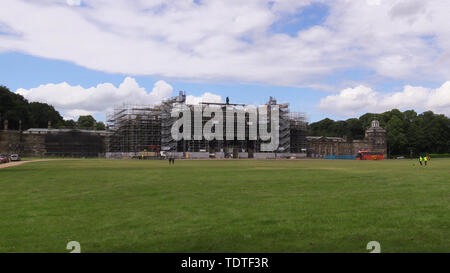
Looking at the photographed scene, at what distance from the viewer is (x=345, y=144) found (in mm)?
133500

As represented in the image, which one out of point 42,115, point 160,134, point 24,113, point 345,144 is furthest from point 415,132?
point 42,115

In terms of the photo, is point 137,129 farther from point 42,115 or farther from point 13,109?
point 42,115

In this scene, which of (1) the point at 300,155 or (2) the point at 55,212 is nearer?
(2) the point at 55,212

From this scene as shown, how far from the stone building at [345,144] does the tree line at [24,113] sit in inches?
2944

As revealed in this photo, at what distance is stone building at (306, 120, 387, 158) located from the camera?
126625 millimetres

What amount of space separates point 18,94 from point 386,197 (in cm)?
12114

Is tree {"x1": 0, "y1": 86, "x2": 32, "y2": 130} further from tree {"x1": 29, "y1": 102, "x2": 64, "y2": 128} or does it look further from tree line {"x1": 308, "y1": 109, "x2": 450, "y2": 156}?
tree line {"x1": 308, "y1": 109, "x2": 450, "y2": 156}

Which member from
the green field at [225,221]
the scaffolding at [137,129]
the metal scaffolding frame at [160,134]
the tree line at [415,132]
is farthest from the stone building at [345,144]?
the green field at [225,221]

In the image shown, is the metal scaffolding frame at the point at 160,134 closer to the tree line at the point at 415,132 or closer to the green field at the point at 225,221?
the tree line at the point at 415,132

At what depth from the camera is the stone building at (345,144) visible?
127 metres

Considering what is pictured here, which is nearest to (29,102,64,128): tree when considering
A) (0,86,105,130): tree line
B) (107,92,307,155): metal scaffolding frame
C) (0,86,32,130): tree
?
(0,86,105,130): tree line
